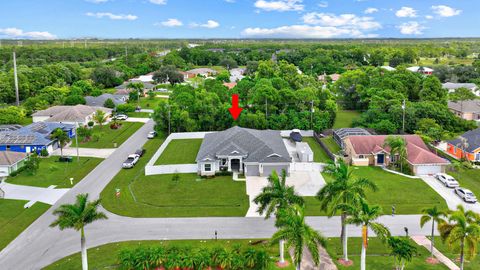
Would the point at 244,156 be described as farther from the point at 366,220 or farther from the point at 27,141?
the point at 27,141

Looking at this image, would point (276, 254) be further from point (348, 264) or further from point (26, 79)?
point (26, 79)

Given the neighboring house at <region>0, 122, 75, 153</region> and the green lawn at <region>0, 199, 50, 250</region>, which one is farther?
the neighboring house at <region>0, 122, 75, 153</region>

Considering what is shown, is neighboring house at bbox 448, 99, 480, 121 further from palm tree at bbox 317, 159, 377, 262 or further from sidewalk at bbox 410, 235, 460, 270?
palm tree at bbox 317, 159, 377, 262

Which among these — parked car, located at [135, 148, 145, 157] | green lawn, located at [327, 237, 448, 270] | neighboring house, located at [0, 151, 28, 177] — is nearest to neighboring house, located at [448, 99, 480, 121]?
green lawn, located at [327, 237, 448, 270]

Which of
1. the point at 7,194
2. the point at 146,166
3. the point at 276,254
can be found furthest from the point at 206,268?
the point at 7,194

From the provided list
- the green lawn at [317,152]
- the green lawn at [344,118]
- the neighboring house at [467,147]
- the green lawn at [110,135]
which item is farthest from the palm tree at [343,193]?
the green lawn at [344,118]

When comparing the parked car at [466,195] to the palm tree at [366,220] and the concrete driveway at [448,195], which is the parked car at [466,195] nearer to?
the concrete driveway at [448,195]
